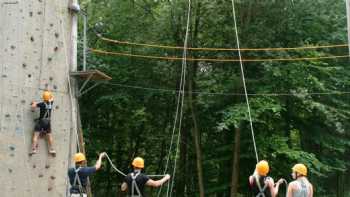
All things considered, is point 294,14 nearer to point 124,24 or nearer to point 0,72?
point 124,24

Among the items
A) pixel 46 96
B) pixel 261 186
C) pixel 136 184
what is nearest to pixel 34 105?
pixel 46 96

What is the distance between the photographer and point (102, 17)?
19.0 meters

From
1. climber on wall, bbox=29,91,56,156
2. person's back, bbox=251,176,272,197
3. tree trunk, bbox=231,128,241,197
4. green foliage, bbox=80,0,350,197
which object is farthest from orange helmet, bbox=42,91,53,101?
tree trunk, bbox=231,128,241,197

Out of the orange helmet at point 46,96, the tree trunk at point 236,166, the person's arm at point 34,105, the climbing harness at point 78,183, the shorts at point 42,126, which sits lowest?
the tree trunk at point 236,166

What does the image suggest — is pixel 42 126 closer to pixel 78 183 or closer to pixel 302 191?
pixel 78 183

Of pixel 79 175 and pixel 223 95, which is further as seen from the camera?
pixel 223 95

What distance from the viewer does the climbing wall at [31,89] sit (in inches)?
303

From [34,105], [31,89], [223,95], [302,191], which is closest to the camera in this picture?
[302,191]

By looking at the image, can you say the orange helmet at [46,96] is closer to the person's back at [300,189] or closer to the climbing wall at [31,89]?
the climbing wall at [31,89]

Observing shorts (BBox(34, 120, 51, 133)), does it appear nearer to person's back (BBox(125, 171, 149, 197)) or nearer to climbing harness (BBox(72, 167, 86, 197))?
climbing harness (BBox(72, 167, 86, 197))

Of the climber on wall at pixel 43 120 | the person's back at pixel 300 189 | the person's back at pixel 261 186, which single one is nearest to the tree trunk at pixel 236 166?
the climber on wall at pixel 43 120

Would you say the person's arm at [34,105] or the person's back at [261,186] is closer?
the person's back at [261,186]

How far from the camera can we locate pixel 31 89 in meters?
7.99

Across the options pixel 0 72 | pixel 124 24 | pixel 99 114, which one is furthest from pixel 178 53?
pixel 0 72
